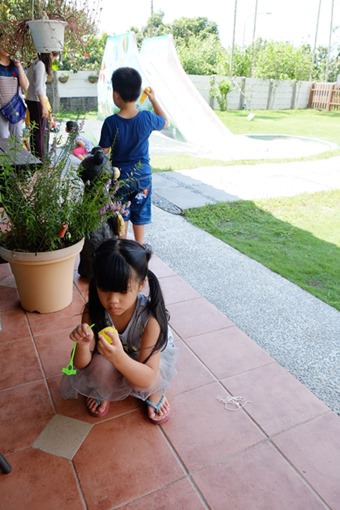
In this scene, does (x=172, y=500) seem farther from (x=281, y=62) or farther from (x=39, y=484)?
(x=281, y=62)

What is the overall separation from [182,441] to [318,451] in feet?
1.52

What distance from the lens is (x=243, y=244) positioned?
127 inches

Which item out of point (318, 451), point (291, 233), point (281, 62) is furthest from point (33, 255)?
point (281, 62)

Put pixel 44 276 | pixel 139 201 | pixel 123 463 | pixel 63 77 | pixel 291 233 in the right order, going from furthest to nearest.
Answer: pixel 63 77 → pixel 291 233 → pixel 139 201 → pixel 44 276 → pixel 123 463

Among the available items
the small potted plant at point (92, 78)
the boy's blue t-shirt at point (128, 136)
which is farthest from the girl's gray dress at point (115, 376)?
the small potted plant at point (92, 78)

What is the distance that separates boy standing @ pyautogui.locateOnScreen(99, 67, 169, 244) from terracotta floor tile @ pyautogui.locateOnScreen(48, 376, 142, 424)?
4.14ft

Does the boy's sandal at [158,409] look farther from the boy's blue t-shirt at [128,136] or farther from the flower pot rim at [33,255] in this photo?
the boy's blue t-shirt at [128,136]

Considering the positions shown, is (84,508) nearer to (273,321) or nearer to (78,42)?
(273,321)

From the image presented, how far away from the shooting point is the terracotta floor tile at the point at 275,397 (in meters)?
1.50

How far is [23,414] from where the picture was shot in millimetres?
1491

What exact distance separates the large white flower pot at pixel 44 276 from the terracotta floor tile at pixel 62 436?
2.37 feet

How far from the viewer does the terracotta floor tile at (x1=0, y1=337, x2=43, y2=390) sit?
5.45 ft

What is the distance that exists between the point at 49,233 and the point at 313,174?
4.73 meters

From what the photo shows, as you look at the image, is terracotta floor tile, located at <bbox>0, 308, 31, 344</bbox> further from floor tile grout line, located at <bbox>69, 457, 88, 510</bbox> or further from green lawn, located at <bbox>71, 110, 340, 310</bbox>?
green lawn, located at <bbox>71, 110, 340, 310</bbox>
